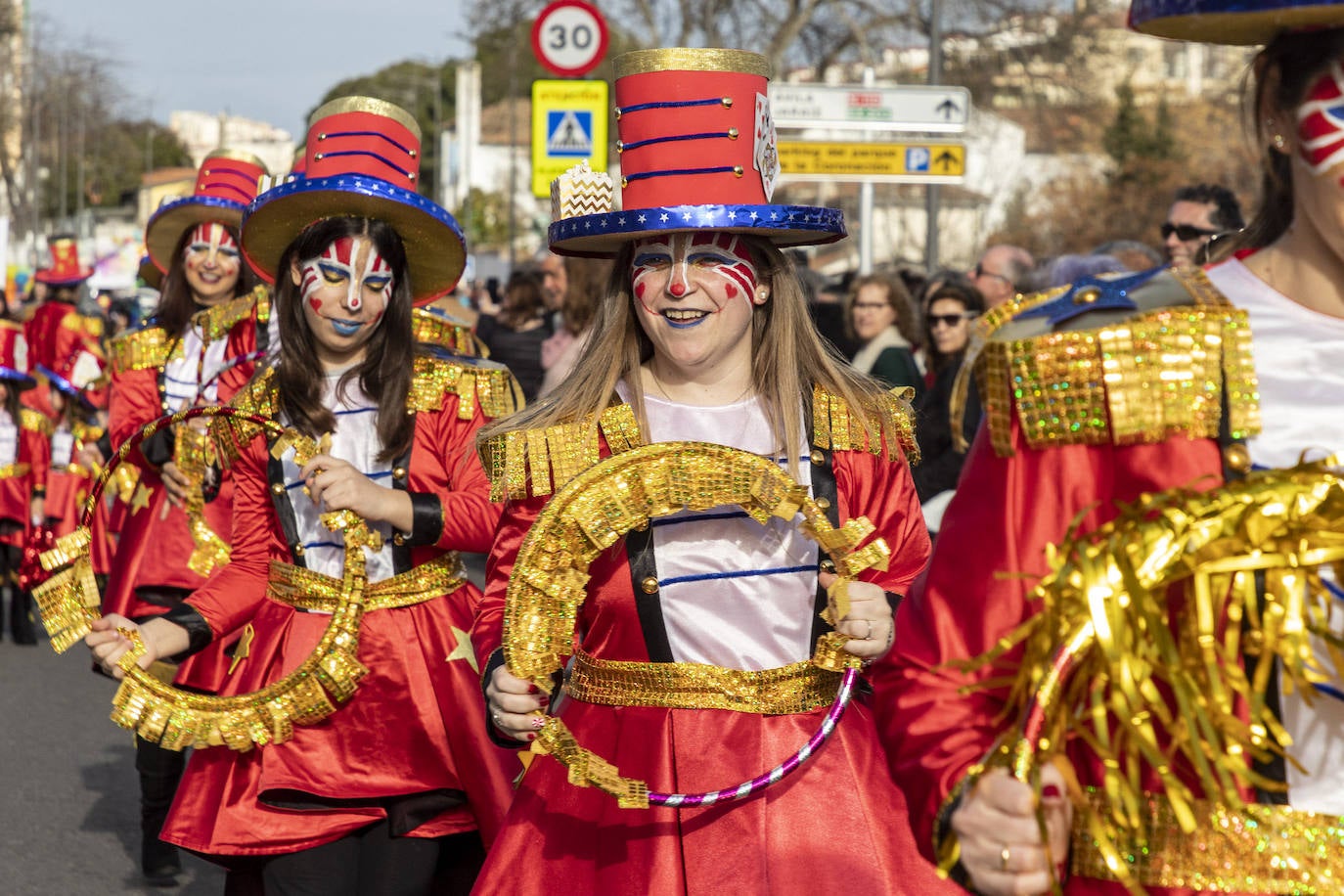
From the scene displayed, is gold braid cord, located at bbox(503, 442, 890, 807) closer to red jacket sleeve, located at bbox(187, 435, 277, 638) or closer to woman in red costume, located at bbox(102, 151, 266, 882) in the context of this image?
red jacket sleeve, located at bbox(187, 435, 277, 638)

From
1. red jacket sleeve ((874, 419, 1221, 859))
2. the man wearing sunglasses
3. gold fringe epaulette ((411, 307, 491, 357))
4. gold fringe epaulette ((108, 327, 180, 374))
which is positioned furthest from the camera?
the man wearing sunglasses

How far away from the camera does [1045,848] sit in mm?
2014

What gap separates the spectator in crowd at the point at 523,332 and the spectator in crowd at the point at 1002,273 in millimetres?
A: 3309

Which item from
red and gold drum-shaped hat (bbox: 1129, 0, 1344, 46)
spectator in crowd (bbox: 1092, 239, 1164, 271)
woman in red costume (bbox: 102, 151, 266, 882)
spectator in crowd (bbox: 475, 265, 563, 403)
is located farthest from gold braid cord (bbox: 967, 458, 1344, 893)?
spectator in crowd (bbox: 475, 265, 563, 403)

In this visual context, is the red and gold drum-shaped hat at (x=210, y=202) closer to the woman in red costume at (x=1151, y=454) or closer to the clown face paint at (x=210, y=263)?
the clown face paint at (x=210, y=263)

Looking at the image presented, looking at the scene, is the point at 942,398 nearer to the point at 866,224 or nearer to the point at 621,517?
the point at 621,517

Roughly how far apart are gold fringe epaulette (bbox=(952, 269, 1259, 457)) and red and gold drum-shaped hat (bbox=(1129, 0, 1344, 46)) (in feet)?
0.95

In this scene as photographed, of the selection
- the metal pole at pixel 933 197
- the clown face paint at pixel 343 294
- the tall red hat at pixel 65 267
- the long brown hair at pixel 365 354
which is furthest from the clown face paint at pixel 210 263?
the tall red hat at pixel 65 267

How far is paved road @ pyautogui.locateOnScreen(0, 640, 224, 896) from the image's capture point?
6.67 metres

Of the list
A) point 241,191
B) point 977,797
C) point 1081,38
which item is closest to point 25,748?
point 241,191

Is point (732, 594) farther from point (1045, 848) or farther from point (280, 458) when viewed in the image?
point (280, 458)

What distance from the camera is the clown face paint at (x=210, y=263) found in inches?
290

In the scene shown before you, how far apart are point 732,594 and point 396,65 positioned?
341 feet

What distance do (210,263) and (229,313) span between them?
834 millimetres
